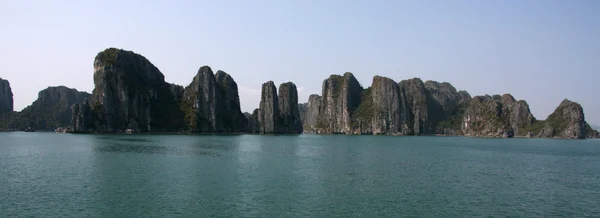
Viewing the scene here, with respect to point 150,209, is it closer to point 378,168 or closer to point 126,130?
point 378,168

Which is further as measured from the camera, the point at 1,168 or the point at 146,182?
the point at 1,168

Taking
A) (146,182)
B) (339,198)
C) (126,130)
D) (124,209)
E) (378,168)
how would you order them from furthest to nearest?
(126,130) → (378,168) → (146,182) → (339,198) → (124,209)

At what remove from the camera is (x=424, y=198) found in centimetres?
3550

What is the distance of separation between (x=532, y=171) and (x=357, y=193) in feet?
106

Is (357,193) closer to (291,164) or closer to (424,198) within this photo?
(424,198)

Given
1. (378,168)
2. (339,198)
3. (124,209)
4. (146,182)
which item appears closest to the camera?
(124,209)

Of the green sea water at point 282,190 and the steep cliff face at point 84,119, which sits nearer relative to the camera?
the green sea water at point 282,190

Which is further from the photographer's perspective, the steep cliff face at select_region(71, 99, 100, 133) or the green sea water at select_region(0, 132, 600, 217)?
the steep cliff face at select_region(71, 99, 100, 133)

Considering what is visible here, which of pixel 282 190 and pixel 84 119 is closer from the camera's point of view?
pixel 282 190

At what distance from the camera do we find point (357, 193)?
123ft

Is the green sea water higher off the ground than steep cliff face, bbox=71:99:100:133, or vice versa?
steep cliff face, bbox=71:99:100:133

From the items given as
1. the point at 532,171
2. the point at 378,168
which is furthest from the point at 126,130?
the point at 532,171

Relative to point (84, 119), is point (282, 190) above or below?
below

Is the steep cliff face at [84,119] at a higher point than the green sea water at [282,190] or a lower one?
higher
